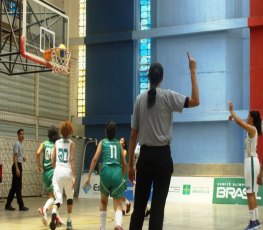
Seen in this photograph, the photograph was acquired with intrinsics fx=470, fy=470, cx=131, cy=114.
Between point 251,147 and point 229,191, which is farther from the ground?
point 251,147

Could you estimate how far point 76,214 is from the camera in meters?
11.1

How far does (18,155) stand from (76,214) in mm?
2543

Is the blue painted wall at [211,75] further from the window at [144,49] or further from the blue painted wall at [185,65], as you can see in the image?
the window at [144,49]

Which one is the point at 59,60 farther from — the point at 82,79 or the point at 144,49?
the point at 82,79

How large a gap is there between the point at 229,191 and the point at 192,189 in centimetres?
138

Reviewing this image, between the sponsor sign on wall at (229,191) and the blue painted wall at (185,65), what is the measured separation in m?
2.01

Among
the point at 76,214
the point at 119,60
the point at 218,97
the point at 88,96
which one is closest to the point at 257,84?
the point at 218,97

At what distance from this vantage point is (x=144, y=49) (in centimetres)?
1980

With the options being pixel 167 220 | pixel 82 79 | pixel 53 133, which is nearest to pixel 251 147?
pixel 167 220

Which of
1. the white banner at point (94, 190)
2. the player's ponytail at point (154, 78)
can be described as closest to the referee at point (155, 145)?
the player's ponytail at point (154, 78)

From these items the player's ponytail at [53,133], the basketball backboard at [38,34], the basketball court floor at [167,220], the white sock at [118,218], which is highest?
the basketball backboard at [38,34]

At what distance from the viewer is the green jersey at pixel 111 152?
7109 mm

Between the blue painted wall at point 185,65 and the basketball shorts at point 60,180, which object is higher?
the blue painted wall at point 185,65

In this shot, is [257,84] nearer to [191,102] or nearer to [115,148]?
[115,148]
